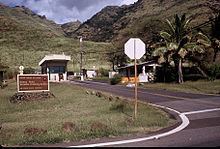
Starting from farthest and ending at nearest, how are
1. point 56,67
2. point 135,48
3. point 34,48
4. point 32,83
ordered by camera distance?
point 34,48
point 56,67
point 32,83
point 135,48

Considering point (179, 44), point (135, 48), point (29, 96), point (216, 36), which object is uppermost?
point (216, 36)

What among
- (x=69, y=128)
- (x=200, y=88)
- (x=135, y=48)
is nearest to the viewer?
(x=69, y=128)

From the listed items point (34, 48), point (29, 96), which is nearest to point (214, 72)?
point (29, 96)

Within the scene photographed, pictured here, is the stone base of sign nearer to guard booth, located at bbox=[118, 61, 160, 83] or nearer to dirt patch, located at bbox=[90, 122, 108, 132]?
dirt patch, located at bbox=[90, 122, 108, 132]

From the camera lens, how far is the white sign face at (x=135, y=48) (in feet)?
47.0

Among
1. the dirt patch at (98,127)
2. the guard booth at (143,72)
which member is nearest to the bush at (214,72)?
the guard booth at (143,72)

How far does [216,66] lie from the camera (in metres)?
42.2

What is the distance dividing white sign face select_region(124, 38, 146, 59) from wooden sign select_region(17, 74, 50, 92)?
14184 mm

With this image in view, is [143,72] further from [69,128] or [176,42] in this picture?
[69,128]

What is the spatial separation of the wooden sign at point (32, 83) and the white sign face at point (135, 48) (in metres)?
14.2

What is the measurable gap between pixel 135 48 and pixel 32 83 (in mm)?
14834

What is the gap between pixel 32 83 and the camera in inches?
1089

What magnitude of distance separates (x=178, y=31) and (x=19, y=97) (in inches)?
936

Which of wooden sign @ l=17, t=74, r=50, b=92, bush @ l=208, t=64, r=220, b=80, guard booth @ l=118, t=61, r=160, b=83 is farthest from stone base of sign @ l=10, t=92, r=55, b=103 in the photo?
guard booth @ l=118, t=61, r=160, b=83
